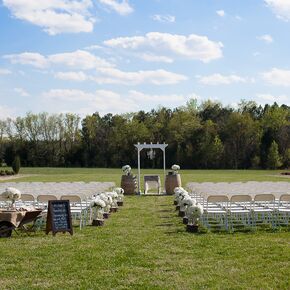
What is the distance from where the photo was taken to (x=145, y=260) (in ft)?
26.1

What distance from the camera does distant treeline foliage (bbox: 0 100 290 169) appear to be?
70.6 metres

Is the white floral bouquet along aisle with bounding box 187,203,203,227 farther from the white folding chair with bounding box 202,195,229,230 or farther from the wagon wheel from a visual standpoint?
the wagon wheel

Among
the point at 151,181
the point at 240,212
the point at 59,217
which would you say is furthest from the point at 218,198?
the point at 151,181

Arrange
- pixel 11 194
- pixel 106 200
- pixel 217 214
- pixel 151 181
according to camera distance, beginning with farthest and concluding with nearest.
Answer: pixel 151 181 → pixel 106 200 → pixel 217 214 → pixel 11 194

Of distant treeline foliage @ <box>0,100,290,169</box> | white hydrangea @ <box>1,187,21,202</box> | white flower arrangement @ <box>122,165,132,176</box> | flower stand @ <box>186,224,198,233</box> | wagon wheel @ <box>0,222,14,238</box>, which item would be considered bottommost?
flower stand @ <box>186,224,198,233</box>

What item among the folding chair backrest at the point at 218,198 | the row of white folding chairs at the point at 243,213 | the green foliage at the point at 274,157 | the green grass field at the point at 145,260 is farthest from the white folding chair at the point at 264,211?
the green foliage at the point at 274,157

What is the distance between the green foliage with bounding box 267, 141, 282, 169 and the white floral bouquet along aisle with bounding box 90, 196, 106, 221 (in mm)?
55185

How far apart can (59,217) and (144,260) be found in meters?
3.35

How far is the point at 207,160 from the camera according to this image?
2783 inches

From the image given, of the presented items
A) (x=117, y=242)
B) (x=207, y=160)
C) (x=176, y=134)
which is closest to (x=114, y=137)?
(x=176, y=134)

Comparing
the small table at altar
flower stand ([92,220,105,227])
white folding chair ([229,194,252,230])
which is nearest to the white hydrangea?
flower stand ([92,220,105,227])

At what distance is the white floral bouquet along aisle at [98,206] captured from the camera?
11969 millimetres

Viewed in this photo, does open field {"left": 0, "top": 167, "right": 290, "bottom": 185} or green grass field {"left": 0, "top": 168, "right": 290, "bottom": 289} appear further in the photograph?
open field {"left": 0, "top": 167, "right": 290, "bottom": 185}

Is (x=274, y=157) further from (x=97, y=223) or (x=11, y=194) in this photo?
(x=11, y=194)
